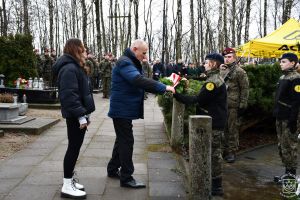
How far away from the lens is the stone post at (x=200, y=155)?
4.96 meters

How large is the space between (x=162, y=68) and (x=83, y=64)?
60.0 ft

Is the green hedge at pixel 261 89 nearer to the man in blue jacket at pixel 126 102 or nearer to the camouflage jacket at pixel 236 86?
the camouflage jacket at pixel 236 86

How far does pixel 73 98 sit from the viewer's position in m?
4.94

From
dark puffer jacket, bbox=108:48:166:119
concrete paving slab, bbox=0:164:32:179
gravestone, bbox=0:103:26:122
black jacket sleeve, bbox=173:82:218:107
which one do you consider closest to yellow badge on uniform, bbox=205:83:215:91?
black jacket sleeve, bbox=173:82:218:107

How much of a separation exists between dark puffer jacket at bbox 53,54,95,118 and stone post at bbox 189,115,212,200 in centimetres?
129

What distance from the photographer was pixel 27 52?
1558 centimetres

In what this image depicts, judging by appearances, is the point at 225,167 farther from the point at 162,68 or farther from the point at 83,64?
the point at 162,68

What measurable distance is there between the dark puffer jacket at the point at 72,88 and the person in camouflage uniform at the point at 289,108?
10.3 ft

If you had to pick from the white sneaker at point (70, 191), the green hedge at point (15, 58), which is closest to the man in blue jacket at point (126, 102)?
the white sneaker at point (70, 191)

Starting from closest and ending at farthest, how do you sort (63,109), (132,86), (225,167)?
(63,109), (132,86), (225,167)

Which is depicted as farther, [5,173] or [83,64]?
[5,173]

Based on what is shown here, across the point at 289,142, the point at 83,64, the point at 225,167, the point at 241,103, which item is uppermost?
the point at 83,64

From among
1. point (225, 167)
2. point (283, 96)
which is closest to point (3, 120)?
point (225, 167)

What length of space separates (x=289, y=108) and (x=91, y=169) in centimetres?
319
